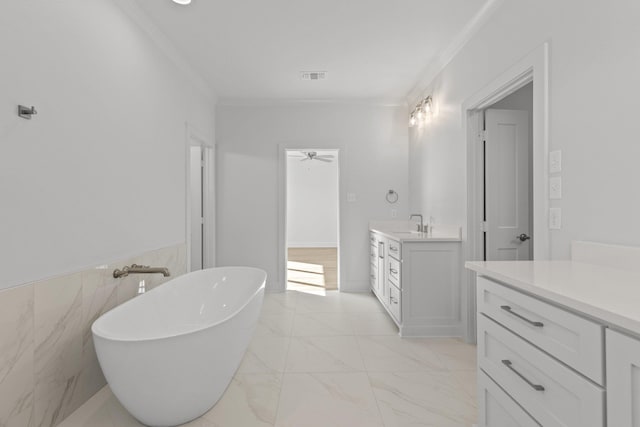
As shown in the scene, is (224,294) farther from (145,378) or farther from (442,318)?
(442,318)

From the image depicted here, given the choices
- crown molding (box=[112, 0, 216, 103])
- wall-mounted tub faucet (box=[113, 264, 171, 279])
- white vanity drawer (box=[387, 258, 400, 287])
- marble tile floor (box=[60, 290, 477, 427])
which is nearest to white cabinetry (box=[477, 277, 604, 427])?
marble tile floor (box=[60, 290, 477, 427])

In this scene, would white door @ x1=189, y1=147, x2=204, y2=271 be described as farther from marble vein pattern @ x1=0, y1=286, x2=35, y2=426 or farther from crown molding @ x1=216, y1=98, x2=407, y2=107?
marble vein pattern @ x1=0, y1=286, x2=35, y2=426

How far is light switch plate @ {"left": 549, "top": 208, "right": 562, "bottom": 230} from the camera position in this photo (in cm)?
177

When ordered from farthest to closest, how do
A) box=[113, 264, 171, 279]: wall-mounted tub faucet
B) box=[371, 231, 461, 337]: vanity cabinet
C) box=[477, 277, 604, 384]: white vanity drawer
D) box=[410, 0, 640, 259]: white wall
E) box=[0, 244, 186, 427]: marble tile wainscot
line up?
box=[371, 231, 461, 337]: vanity cabinet
box=[113, 264, 171, 279]: wall-mounted tub faucet
box=[0, 244, 186, 427]: marble tile wainscot
box=[410, 0, 640, 259]: white wall
box=[477, 277, 604, 384]: white vanity drawer

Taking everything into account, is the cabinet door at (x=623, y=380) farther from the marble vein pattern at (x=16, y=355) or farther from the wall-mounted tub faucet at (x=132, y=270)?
the wall-mounted tub faucet at (x=132, y=270)

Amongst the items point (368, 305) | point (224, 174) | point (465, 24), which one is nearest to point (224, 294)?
point (368, 305)

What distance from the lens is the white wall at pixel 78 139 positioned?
1.52 m

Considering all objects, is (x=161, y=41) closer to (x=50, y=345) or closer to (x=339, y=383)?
(x=50, y=345)

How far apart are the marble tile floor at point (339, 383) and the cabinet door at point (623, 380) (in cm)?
113

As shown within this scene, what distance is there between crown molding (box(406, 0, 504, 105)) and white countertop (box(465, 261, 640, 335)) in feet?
6.42

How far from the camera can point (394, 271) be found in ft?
10.8

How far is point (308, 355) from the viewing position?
2.63 meters

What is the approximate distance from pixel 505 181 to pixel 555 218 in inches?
43.7

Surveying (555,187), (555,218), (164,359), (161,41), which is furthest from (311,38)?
(164,359)
